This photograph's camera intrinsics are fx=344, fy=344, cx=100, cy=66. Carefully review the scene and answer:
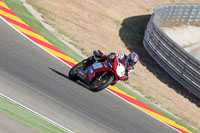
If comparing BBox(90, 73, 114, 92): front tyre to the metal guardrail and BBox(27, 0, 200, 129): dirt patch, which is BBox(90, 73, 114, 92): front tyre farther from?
the metal guardrail

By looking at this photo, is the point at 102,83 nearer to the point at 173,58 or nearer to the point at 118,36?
the point at 173,58

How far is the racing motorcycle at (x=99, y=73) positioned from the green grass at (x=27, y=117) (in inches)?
99.1

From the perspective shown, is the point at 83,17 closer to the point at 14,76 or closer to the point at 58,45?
the point at 58,45

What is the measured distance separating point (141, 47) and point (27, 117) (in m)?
13.3

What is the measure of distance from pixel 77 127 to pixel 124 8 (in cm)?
1778

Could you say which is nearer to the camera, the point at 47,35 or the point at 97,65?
the point at 97,65

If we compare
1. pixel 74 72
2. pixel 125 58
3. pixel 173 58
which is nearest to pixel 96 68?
pixel 74 72

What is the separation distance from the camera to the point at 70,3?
20.1 meters

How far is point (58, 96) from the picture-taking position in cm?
919

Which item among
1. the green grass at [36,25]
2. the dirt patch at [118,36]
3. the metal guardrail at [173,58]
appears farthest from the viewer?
the metal guardrail at [173,58]

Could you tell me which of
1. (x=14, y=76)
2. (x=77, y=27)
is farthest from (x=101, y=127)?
(x=77, y=27)

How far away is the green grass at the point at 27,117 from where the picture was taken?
6.75 m

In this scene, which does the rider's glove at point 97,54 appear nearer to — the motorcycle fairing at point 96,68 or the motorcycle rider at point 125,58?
the motorcycle rider at point 125,58

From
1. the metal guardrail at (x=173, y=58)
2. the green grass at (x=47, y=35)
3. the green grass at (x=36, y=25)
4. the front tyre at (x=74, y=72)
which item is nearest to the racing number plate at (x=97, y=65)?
the front tyre at (x=74, y=72)
